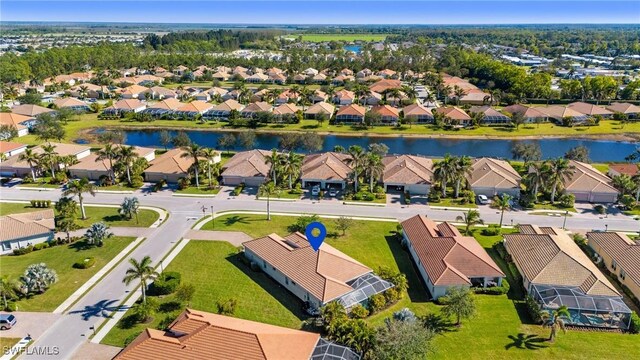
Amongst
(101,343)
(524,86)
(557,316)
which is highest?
(524,86)

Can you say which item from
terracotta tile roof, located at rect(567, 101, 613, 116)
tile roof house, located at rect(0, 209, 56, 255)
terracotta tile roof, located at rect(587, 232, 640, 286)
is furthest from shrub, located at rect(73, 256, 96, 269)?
terracotta tile roof, located at rect(567, 101, 613, 116)

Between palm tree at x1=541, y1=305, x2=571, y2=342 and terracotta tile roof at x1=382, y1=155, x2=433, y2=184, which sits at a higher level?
terracotta tile roof at x1=382, y1=155, x2=433, y2=184

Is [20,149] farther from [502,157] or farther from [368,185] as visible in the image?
[502,157]

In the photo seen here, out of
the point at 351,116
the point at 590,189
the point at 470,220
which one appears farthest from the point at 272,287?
the point at 351,116

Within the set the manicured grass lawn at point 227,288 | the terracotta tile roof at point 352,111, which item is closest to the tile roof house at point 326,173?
the manicured grass lawn at point 227,288

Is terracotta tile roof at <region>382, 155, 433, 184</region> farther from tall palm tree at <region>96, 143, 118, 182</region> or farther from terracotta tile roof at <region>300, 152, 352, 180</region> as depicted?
tall palm tree at <region>96, 143, 118, 182</region>

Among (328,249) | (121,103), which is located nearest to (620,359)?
(328,249)
